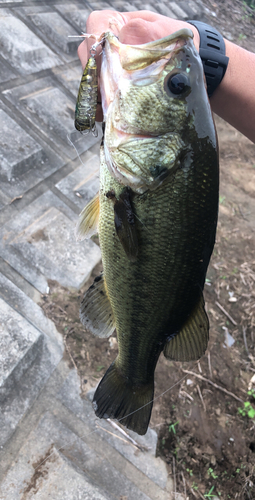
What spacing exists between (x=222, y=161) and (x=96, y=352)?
4.52 meters

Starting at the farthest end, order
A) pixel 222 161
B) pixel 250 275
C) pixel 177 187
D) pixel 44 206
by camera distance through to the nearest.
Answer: pixel 222 161
pixel 250 275
pixel 44 206
pixel 177 187

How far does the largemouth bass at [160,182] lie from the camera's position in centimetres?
119

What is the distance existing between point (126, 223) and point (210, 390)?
2.41 meters

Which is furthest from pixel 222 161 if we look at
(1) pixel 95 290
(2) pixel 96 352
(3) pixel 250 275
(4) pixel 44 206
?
(1) pixel 95 290

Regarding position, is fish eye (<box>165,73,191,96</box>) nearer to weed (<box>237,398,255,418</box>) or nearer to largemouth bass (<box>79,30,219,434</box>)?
largemouth bass (<box>79,30,219,434</box>)

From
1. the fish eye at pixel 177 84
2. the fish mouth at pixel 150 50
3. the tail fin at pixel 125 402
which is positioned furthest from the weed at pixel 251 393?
the fish mouth at pixel 150 50

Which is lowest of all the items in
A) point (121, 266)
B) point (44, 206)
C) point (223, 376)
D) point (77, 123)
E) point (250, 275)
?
point (223, 376)

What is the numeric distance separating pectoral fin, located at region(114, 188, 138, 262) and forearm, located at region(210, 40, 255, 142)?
1.20m

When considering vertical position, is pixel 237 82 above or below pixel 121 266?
above

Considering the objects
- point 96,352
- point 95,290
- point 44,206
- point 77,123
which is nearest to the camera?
point 77,123

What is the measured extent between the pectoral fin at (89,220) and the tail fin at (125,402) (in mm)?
825

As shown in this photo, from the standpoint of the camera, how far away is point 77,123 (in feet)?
4.44

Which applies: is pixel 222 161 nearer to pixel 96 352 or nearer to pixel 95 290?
pixel 96 352

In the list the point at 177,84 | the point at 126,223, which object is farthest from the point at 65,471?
the point at 177,84
